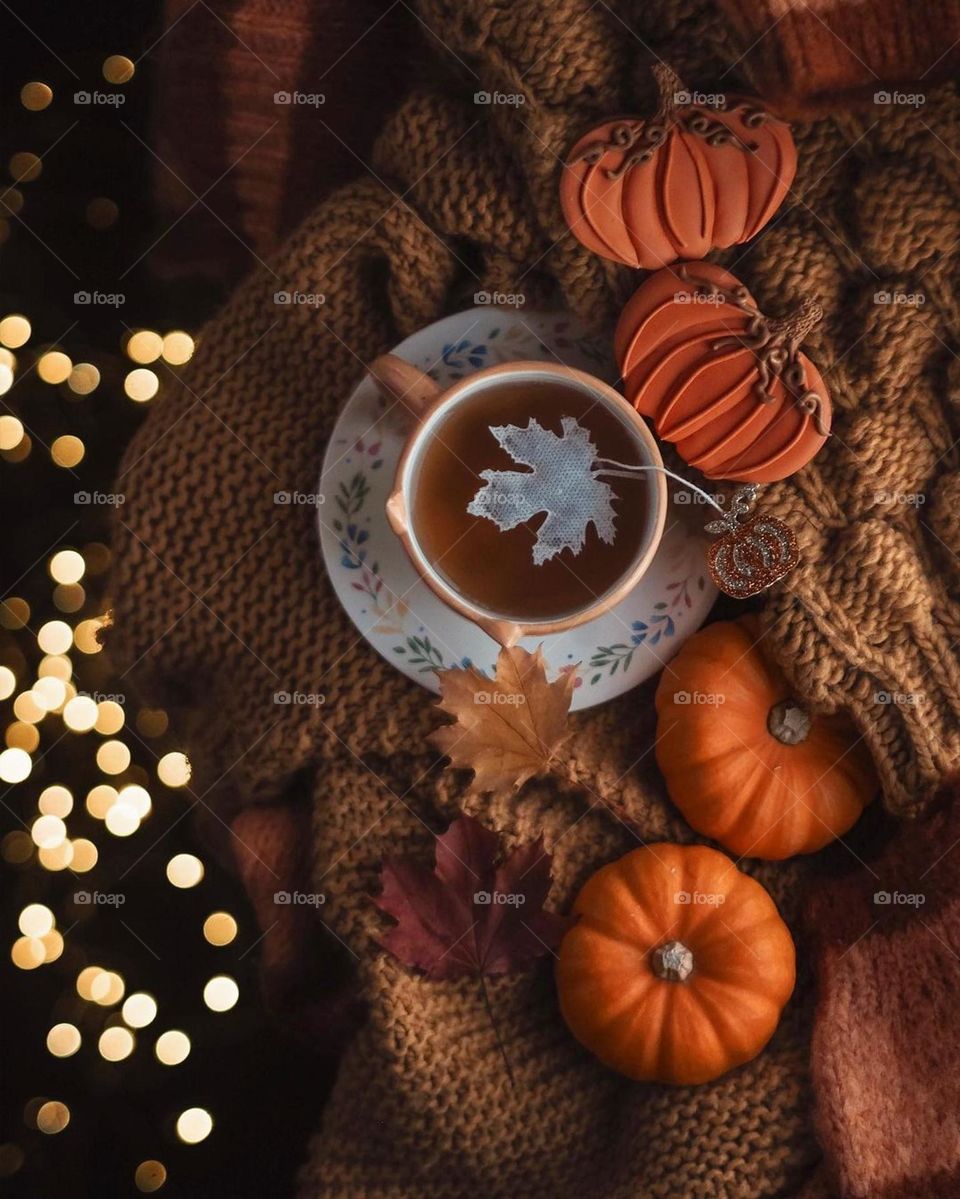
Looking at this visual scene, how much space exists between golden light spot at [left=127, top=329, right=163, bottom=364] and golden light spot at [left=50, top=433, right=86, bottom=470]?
10 centimetres

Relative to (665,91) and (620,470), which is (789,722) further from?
(665,91)

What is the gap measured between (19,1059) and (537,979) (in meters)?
0.49

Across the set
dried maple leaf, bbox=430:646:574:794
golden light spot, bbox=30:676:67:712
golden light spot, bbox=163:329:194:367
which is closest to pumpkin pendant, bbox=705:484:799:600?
dried maple leaf, bbox=430:646:574:794

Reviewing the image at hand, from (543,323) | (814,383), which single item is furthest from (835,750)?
(543,323)

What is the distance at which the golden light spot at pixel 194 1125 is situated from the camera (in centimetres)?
104

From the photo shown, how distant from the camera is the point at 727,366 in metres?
0.90

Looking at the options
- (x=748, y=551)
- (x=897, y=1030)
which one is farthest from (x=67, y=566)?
(x=897, y=1030)

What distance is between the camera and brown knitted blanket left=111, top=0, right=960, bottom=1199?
90cm

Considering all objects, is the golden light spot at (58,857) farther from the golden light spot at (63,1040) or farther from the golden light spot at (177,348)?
the golden light spot at (177,348)

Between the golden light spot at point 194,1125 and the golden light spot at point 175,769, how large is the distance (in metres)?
0.30

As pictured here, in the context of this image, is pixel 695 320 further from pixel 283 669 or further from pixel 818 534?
pixel 283 669

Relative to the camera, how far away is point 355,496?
0.98 metres

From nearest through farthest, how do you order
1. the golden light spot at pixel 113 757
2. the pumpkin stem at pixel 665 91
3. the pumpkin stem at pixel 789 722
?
1. the pumpkin stem at pixel 665 91
2. the pumpkin stem at pixel 789 722
3. the golden light spot at pixel 113 757

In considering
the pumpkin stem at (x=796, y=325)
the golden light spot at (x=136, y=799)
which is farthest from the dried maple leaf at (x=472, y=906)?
the pumpkin stem at (x=796, y=325)
